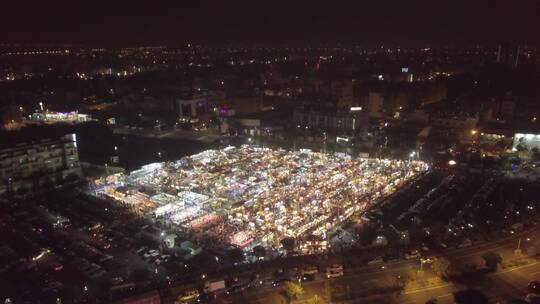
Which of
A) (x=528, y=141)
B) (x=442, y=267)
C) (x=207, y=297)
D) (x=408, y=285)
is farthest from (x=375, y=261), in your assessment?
(x=528, y=141)

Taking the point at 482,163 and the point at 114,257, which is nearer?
the point at 114,257

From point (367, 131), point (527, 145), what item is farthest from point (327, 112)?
point (527, 145)

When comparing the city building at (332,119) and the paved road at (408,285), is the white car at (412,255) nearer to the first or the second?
the paved road at (408,285)

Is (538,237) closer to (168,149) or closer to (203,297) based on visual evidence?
(203,297)

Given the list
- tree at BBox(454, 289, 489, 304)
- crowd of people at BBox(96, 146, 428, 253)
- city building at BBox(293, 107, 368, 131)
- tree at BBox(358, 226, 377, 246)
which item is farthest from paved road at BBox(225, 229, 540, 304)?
city building at BBox(293, 107, 368, 131)

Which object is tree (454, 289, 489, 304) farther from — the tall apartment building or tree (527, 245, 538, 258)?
the tall apartment building

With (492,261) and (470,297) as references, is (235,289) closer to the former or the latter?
(470,297)

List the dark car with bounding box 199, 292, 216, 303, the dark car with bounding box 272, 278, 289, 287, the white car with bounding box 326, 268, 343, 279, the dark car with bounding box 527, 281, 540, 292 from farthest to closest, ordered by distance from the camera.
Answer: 1. the white car with bounding box 326, 268, 343, 279
2. the dark car with bounding box 272, 278, 289, 287
3. the dark car with bounding box 199, 292, 216, 303
4. the dark car with bounding box 527, 281, 540, 292
